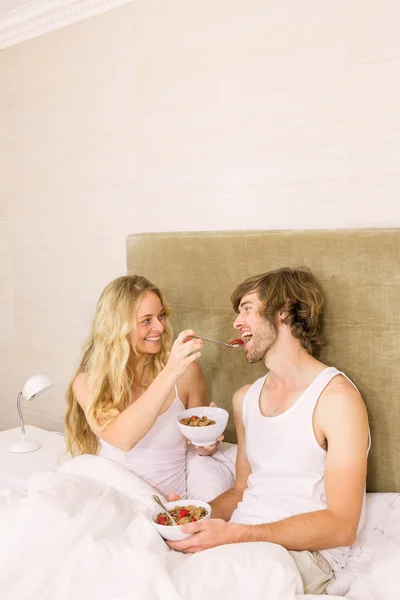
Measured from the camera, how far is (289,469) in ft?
5.84

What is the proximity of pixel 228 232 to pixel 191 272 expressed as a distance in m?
0.21

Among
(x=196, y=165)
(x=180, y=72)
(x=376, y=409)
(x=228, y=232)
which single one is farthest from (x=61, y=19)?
(x=376, y=409)

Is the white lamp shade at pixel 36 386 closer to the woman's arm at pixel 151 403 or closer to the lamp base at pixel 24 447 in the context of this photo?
the lamp base at pixel 24 447

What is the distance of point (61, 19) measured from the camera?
9.42 ft

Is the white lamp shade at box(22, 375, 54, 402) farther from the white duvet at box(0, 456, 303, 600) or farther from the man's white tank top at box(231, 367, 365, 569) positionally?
the man's white tank top at box(231, 367, 365, 569)

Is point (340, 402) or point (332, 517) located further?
point (340, 402)

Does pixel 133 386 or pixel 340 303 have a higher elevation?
pixel 340 303

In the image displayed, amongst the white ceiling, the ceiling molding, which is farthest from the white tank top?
the white ceiling

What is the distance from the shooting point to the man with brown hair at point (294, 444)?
5.22 ft

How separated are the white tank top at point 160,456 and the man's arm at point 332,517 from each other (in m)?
0.50

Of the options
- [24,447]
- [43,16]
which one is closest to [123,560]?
[24,447]

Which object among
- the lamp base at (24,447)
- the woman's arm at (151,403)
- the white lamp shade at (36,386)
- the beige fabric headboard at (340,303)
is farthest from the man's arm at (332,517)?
the lamp base at (24,447)

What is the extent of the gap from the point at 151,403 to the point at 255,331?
387 mm

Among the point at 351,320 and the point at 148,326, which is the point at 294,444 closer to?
the point at 351,320
